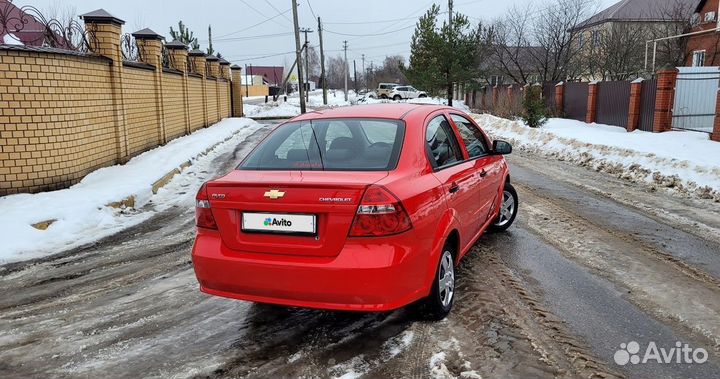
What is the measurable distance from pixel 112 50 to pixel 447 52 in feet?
81.2

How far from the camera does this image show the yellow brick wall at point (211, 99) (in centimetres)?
2210

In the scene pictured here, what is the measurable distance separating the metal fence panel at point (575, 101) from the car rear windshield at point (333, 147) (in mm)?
19620

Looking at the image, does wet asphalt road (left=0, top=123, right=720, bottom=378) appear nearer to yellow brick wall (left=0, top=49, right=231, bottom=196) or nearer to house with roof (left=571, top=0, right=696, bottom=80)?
yellow brick wall (left=0, top=49, right=231, bottom=196)

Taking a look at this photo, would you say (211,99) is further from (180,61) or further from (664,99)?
(664,99)

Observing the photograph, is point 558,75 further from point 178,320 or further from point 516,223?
point 178,320

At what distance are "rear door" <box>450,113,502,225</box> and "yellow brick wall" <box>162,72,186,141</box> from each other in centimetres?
1126

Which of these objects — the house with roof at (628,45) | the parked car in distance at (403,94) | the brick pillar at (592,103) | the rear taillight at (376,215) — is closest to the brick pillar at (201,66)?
the brick pillar at (592,103)

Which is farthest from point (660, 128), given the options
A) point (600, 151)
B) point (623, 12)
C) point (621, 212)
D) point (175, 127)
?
point (623, 12)

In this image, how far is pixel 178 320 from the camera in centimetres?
394

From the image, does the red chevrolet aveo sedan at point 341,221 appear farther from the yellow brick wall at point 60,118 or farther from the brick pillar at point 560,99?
the brick pillar at point 560,99

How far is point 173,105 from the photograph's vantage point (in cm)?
1570

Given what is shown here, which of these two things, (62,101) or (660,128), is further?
(660,128)

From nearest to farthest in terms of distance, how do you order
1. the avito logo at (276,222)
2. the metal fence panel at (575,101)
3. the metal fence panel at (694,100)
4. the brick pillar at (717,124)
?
the avito logo at (276,222)
the brick pillar at (717,124)
the metal fence panel at (694,100)
the metal fence panel at (575,101)

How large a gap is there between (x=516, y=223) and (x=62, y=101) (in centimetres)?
708
